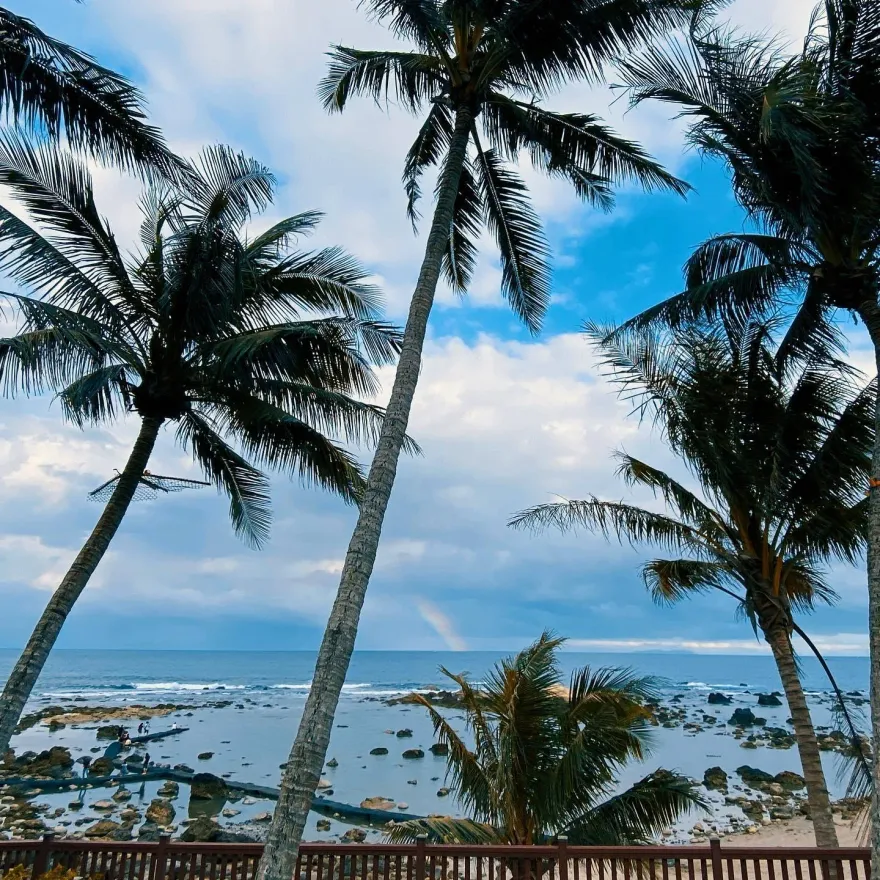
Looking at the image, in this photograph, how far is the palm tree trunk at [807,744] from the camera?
7.51m

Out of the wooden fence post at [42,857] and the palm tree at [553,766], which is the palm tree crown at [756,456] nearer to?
the palm tree at [553,766]

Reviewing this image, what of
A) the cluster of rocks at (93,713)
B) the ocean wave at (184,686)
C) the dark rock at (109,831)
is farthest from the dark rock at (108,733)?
the ocean wave at (184,686)

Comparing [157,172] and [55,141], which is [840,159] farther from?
[55,141]

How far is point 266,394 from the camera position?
29.8ft

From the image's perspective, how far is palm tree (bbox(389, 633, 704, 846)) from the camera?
7.30 metres

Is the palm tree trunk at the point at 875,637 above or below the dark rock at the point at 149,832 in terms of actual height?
above

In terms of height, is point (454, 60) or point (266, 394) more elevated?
point (454, 60)

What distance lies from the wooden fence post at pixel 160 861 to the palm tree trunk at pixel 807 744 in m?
6.32

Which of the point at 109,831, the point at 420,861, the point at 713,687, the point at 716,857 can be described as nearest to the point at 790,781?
the point at 109,831

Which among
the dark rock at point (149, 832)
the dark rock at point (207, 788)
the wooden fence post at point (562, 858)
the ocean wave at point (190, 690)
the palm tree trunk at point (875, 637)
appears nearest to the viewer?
the palm tree trunk at point (875, 637)

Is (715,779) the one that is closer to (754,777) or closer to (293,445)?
(754,777)

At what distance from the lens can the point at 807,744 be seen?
783cm

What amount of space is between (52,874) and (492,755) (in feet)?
A: 15.1

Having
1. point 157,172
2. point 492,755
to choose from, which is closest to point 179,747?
point 492,755
